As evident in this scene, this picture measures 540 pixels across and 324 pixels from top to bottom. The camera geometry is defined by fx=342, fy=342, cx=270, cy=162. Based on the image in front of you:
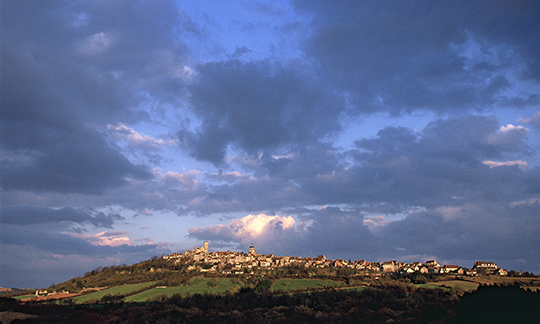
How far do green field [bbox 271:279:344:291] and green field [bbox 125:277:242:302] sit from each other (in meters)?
9.97

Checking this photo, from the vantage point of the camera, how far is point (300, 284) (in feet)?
250

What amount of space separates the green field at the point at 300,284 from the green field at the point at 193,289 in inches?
393

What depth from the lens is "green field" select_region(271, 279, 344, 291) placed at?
7300 cm

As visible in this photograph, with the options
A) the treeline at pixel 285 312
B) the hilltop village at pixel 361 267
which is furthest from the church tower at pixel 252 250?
the treeline at pixel 285 312

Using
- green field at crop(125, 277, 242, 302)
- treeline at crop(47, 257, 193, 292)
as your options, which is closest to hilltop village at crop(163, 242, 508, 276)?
treeline at crop(47, 257, 193, 292)

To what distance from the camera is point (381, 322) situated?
115ft

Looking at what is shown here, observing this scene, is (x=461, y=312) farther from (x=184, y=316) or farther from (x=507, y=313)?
(x=184, y=316)

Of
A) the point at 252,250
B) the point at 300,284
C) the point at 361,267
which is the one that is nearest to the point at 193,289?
the point at 300,284

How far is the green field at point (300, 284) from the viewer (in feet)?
240

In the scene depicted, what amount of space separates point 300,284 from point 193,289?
23663 mm

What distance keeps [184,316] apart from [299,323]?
12.4 m

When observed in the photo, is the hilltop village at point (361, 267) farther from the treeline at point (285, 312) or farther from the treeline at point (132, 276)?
the treeline at point (285, 312)

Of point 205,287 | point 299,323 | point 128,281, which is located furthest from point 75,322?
point 128,281

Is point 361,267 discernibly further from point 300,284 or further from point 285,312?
point 285,312
